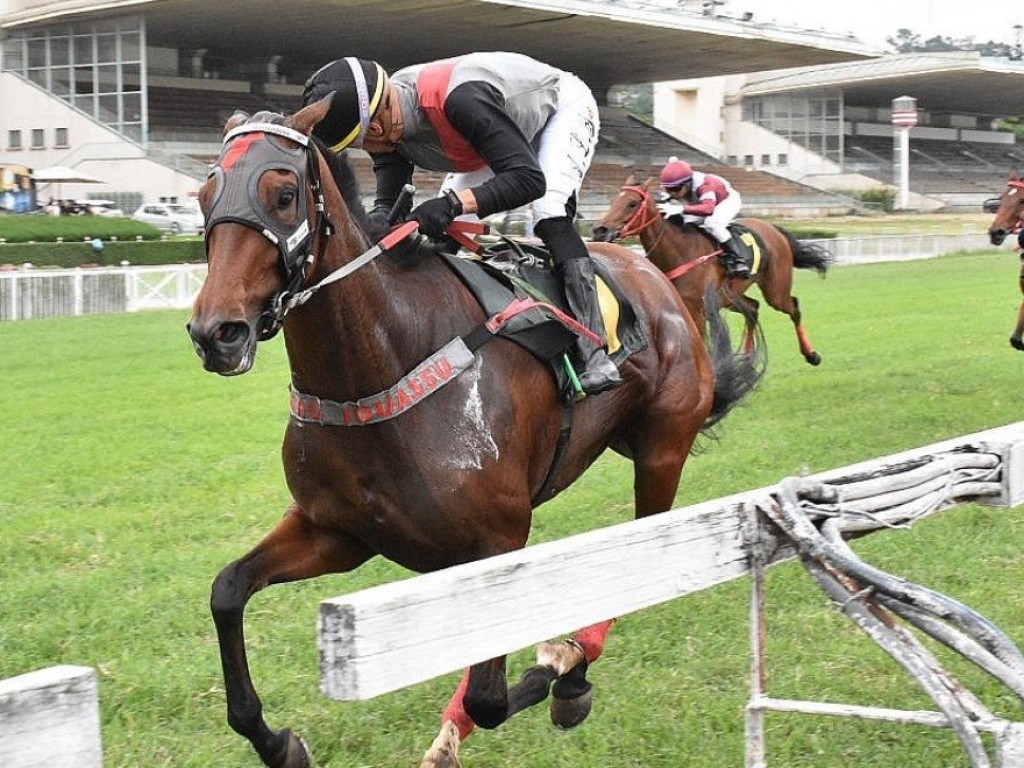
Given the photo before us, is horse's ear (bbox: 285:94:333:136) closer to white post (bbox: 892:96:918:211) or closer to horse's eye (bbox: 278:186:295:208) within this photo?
horse's eye (bbox: 278:186:295:208)

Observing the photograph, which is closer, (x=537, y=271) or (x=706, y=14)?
(x=537, y=271)

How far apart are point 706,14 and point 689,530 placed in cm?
4955

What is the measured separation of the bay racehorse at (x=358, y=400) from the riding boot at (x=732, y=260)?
8.23 meters

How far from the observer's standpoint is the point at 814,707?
11.5 ft

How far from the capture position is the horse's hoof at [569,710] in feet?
14.0

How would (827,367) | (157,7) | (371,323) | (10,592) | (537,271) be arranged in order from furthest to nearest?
(157,7) → (827,367) → (10,592) → (537,271) → (371,323)

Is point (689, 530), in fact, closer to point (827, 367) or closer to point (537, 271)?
point (537, 271)

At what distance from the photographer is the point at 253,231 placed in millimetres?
3277

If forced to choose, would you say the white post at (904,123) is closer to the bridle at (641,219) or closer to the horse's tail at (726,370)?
the bridle at (641,219)

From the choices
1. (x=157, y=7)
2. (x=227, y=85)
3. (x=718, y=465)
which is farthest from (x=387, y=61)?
(x=718, y=465)

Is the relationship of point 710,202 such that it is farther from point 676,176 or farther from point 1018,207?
point 1018,207

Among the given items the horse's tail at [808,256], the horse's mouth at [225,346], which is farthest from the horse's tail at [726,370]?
the horse's tail at [808,256]

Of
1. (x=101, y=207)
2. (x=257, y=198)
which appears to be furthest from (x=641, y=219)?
(x=101, y=207)

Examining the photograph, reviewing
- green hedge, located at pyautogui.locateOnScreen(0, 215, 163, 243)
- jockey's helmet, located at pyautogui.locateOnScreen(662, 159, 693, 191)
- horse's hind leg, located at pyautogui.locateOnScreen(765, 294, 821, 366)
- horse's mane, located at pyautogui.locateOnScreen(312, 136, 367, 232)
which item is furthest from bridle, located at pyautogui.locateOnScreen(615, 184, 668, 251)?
green hedge, located at pyautogui.locateOnScreen(0, 215, 163, 243)
